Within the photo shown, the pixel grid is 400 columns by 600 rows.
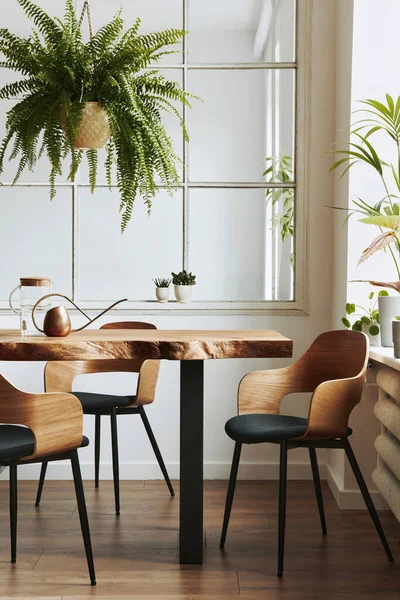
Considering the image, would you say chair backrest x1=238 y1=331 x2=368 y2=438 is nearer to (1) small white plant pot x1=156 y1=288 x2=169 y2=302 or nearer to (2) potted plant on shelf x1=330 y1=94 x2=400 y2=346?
(2) potted plant on shelf x1=330 y1=94 x2=400 y2=346

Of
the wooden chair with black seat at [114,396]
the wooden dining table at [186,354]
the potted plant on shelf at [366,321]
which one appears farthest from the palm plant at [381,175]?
the wooden chair with black seat at [114,396]

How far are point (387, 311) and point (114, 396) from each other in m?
1.34

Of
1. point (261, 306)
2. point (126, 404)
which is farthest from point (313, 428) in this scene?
point (261, 306)

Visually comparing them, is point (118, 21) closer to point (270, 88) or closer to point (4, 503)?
point (270, 88)

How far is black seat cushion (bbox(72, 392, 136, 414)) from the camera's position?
349 cm

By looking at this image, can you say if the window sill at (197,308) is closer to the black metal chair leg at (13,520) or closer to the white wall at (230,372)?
the white wall at (230,372)

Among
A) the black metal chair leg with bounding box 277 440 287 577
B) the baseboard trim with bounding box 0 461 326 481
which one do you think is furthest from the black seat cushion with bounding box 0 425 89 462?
the baseboard trim with bounding box 0 461 326 481

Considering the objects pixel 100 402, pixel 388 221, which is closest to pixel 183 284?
pixel 100 402

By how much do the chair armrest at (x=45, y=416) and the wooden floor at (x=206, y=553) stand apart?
0.51 meters

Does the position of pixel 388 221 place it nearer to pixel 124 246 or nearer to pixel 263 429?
pixel 263 429

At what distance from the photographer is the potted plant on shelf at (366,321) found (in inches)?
140

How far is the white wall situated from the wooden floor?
12.3 inches

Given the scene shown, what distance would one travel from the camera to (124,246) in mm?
4219

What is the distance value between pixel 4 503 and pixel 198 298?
146 cm
